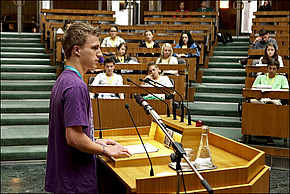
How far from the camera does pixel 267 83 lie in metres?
4.80

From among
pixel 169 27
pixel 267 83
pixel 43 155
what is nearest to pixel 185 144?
pixel 43 155

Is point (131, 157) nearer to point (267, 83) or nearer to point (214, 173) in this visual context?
point (214, 173)

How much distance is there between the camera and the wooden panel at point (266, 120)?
13.8 ft

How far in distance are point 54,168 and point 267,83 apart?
366cm

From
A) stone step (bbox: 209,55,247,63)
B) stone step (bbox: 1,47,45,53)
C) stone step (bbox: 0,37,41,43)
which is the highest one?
stone step (bbox: 0,37,41,43)

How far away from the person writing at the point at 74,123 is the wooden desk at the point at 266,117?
300 centimetres

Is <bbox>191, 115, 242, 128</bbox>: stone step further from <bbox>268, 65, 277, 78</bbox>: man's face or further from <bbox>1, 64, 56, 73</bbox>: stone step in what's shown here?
<bbox>1, 64, 56, 73</bbox>: stone step

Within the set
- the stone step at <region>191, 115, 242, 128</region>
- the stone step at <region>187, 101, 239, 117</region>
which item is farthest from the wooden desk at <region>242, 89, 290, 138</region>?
the stone step at <region>187, 101, 239, 117</region>

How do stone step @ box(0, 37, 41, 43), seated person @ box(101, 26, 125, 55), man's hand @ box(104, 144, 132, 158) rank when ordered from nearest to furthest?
man's hand @ box(104, 144, 132, 158) < seated person @ box(101, 26, 125, 55) < stone step @ box(0, 37, 41, 43)

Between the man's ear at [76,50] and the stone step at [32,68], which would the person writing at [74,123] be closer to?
the man's ear at [76,50]

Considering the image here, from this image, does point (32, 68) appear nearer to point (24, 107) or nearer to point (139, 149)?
point (24, 107)

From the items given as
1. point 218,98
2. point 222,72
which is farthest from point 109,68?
point 222,72

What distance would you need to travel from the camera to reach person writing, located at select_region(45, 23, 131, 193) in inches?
57.9

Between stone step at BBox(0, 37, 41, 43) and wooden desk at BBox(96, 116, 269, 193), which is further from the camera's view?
stone step at BBox(0, 37, 41, 43)
